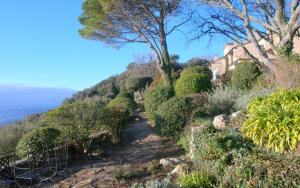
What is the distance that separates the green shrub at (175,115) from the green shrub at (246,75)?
6.09 metres

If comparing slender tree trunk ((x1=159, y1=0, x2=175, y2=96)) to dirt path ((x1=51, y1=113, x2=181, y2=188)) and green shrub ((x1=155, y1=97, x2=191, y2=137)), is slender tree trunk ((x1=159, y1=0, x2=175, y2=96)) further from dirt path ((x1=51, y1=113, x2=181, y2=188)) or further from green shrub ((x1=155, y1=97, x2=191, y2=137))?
green shrub ((x1=155, y1=97, x2=191, y2=137))

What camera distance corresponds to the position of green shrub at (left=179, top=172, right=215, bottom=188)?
5.80m

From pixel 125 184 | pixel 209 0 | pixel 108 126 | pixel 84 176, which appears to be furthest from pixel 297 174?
pixel 209 0

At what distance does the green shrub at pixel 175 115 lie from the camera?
1053 cm

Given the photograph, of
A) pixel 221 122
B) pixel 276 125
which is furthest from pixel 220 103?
pixel 276 125

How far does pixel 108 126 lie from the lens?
12008 millimetres

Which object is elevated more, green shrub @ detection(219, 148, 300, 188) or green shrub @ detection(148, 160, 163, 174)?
green shrub @ detection(219, 148, 300, 188)

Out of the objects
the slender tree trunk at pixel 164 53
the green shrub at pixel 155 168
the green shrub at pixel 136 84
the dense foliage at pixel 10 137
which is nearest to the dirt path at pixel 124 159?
the green shrub at pixel 155 168

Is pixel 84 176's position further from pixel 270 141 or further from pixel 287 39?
pixel 287 39

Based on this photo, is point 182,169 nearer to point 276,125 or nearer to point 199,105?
point 276,125

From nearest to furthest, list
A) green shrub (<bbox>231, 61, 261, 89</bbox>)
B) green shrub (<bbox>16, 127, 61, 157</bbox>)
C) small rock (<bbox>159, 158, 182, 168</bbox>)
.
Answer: small rock (<bbox>159, 158, 182, 168</bbox>), green shrub (<bbox>16, 127, 61, 157</bbox>), green shrub (<bbox>231, 61, 261, 89</bbox>)

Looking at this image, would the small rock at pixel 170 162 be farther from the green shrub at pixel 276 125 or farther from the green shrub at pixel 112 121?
the green shrub at pixel 112 121

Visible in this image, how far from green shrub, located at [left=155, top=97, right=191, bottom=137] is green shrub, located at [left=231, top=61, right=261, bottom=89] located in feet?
20.0

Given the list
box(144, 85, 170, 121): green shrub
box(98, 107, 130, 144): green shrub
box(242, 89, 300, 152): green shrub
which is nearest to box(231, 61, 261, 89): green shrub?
box(144, 85, 170, 121): green shrub
